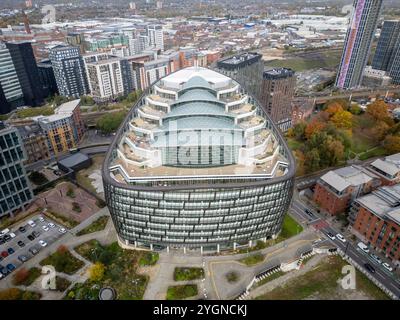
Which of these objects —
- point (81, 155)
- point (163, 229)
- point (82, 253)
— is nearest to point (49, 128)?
point (81, 155)

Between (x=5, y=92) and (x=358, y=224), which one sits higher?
(x=5, y=92)

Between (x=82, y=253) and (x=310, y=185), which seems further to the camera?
(x=310, y=185)

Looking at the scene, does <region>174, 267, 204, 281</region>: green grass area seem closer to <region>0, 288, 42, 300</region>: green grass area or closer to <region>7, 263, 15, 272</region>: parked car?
<region>0, 288, 42, 300</region>: green grass area

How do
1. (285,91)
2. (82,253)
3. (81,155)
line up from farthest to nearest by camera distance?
1. (285,91)
2. (81,155)
3. (82,253)

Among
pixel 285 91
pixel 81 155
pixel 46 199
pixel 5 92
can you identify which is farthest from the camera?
pixel 5 92

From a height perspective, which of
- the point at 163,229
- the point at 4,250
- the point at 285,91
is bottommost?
the point at 4,250

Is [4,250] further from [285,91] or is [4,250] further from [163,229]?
[285,91]

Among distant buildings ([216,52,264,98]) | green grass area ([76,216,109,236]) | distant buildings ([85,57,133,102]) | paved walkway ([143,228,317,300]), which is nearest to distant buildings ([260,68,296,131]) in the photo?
distant buildings ([216,52,264,98])

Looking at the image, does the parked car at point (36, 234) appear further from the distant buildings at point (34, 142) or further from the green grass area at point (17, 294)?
the distant buildings at point (34, 142)
